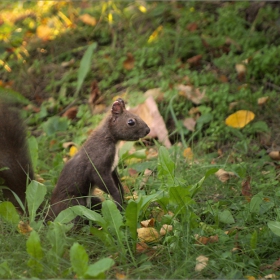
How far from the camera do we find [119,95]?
5.88 metres

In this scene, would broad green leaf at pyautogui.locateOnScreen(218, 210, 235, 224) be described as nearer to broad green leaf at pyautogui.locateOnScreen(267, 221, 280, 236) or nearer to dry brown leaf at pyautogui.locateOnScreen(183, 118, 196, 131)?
broad green leaf at pyautogui.locateOnScreen(267, 221, 280, 236)

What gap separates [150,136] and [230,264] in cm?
209

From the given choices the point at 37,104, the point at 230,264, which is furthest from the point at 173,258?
the point at 37,104

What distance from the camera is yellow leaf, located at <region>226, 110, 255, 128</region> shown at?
519 cm

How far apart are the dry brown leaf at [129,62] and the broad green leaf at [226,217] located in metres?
2.82

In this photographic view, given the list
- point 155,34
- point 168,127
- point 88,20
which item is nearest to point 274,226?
point 168,127

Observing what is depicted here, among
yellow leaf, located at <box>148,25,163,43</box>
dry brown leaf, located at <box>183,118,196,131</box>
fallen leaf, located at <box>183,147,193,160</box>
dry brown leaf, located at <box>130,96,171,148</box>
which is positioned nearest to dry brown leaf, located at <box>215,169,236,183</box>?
fallen leaf, located at <box>183,147,193,160</box>

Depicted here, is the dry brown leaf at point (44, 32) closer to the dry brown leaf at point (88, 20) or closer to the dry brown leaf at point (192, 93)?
the dry brown leaf at point (88, 20)

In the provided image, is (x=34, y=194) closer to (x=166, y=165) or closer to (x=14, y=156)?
(x=14, y=156)

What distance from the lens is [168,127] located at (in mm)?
5438

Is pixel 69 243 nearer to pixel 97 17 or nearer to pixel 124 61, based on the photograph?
pixel 124 61

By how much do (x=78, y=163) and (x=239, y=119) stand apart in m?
1.73

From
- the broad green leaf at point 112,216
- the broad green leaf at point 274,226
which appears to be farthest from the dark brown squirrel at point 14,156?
the broad green leaf at point 274,226

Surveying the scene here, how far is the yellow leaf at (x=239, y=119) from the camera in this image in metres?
5.19
